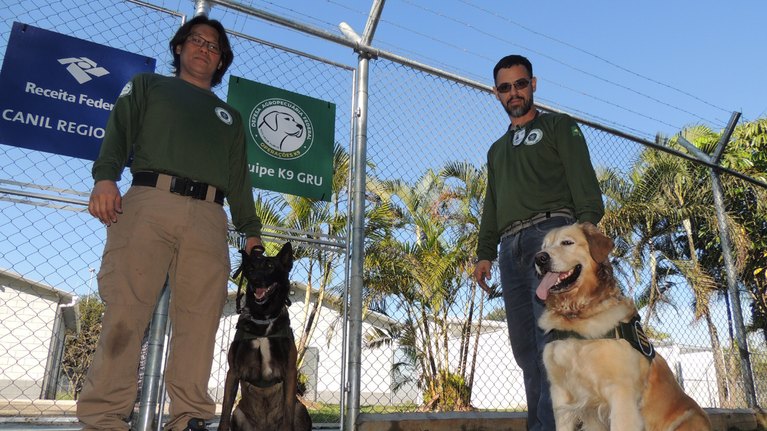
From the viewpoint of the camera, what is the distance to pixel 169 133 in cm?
279

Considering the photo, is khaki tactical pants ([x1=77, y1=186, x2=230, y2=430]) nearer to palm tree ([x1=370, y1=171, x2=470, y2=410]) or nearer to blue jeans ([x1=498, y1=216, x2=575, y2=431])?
blue jeans ([x1=498, y1=216, x2=575, y2=431])

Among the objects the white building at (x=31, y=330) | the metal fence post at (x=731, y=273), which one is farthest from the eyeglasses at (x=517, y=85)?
the metal fence post at (x=731, y=273)

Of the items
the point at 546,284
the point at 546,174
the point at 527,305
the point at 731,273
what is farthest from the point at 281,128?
the point at 731,273

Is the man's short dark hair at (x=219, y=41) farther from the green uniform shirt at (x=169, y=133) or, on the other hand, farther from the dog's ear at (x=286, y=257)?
the dog's ear at (x=286, y=257)

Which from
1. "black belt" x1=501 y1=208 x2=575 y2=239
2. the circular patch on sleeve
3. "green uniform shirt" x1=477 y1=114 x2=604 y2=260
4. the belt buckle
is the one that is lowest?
"black belt" x1=501 y1=208 x2=575 y2=239

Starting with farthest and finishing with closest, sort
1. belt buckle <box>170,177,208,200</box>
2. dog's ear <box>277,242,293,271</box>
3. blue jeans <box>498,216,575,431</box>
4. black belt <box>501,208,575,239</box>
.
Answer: dog's ear <box>277,242,293,271</box>
black belt <box>501,208,575,239</box>
blue jeans <box>498,216,575,431</box>
belt buckle <box>170,177,208,200</box>

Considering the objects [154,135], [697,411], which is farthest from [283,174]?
[697,411]

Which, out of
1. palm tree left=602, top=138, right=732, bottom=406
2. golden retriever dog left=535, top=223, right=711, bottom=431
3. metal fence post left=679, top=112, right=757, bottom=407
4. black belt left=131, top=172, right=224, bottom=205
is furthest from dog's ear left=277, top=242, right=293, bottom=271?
palm tree left=602, top=138, right=732, bottom=406

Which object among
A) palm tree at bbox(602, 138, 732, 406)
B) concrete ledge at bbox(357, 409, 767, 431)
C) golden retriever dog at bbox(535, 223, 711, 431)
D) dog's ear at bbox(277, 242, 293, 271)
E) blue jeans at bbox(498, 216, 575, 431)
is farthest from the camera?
palm tree at bbox(602, 138, 732, 406)

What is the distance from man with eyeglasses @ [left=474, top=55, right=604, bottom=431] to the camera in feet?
9.34

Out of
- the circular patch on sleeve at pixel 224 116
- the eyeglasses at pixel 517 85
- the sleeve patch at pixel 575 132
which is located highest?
the eyeglasses at pixel 517 85

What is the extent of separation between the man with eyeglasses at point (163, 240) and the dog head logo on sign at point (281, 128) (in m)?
0.90

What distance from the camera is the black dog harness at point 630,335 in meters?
2.42

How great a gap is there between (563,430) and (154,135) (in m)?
2.57
